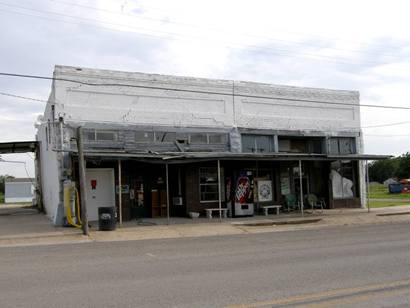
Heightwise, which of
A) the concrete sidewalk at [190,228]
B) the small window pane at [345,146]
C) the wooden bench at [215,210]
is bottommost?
the concrete sidewalk at [190,228]

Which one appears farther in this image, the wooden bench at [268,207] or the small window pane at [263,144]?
the small window pane at [263,144]

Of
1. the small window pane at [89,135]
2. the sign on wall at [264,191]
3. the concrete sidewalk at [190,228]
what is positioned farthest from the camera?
the sign on wall at [264,191]

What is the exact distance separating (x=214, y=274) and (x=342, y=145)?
19.9 meters

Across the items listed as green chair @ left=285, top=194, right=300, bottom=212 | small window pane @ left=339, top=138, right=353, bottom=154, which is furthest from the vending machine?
small window pane @ left=339, top=138, right=353, bottom=154

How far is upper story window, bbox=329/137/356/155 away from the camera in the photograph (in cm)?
2692

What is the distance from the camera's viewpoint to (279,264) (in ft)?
32.4

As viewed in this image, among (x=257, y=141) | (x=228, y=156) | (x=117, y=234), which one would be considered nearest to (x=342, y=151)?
(x=257, y=141)

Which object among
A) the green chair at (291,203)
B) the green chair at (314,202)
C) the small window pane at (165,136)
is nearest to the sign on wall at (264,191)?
the green chair at (291,203)

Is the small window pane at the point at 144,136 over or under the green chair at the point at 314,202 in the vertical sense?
over

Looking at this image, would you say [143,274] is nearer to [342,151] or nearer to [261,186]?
[261,186]

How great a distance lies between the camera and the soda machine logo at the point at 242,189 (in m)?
23.1

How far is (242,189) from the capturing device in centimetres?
2328

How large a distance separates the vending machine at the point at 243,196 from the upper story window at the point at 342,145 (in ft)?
19.1

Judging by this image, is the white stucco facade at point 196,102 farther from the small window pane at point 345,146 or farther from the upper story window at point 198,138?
the small window pane at point 345,146
